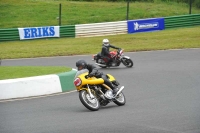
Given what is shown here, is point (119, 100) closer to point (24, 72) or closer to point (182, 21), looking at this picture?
point (24, 72)

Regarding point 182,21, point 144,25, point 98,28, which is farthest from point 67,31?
point 182,21

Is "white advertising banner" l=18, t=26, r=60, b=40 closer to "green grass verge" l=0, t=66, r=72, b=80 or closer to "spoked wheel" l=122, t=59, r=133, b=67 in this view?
"spoked wheel" l=122, t=59, r=133, b=67

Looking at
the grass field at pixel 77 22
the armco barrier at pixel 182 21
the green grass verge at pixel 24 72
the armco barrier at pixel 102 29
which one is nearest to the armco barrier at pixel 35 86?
the green grass verge at pixel 24 72

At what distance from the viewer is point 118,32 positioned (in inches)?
1325

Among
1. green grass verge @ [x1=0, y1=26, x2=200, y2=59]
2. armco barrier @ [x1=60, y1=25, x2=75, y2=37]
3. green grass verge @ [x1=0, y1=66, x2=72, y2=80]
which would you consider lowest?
green grass verge @ [x1=0, y1=26, x2=200, y2=59]

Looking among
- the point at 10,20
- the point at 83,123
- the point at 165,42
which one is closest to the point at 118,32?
the point at 165,42

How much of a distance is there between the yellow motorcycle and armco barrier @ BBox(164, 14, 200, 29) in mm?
22392

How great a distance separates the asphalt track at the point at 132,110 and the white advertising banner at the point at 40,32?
44.1 feet

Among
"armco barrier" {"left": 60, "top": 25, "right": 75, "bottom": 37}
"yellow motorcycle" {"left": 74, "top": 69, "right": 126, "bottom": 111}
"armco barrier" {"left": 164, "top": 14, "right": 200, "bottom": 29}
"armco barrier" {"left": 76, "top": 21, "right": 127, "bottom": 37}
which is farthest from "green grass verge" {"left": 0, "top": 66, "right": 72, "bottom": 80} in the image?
"armco barrier" {"left": 164, "top": 14, "right": 200, "bottom": 29}

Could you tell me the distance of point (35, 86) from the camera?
13969mm

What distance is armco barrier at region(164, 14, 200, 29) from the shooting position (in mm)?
34688

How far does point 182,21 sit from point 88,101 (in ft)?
80.2

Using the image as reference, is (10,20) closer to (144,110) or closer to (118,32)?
(118,32)

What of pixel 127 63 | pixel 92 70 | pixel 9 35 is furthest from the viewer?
pixel 9 35
